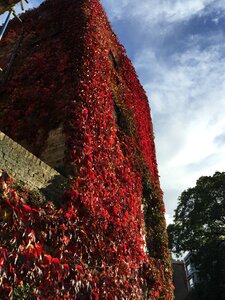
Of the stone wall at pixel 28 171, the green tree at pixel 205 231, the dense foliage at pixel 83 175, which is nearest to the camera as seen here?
the dense foliage at pixel 83 175

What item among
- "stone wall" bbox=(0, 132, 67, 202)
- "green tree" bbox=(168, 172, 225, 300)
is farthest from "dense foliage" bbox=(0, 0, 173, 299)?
"green tree" bbox=(168, 172, 225, 300)

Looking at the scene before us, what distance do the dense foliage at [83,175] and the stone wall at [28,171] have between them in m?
0.29

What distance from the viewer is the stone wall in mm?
4859

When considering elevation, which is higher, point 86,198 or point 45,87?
point 45,87

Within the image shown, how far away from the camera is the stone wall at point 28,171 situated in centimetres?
486

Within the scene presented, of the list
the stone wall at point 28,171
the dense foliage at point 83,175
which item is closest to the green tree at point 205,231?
the dense foliage at point 83,175

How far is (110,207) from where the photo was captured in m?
6.63

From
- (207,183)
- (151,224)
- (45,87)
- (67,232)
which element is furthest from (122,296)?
(207,183)

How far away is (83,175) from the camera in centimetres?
620

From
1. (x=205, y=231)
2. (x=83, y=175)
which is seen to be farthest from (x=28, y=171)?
(x=205, y=231)

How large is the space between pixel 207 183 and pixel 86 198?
24.5 metres

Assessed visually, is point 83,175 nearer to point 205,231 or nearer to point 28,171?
point 28,171

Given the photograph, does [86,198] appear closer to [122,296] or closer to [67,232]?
[67,232]

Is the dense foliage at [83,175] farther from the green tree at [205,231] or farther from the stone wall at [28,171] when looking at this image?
the green tree at [205,231]
